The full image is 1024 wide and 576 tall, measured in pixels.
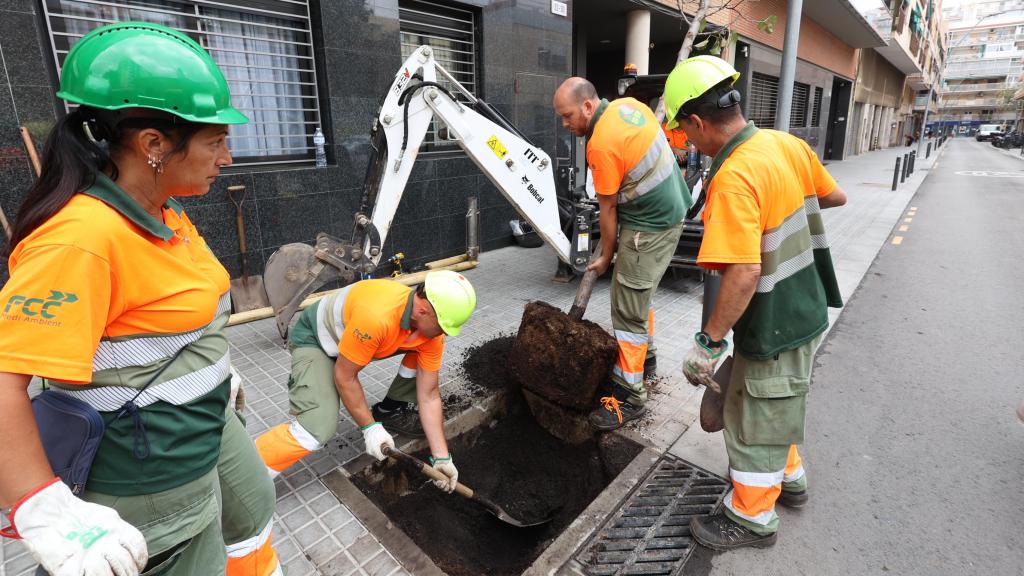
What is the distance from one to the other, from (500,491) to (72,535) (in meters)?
2.36

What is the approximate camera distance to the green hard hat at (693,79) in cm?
220

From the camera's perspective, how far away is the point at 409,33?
655 centimetres

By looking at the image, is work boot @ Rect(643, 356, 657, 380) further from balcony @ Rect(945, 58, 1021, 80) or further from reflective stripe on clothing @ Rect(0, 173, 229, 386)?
balcony @ Rect(945, 58, 1021, 80)

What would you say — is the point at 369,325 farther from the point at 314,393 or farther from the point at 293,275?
the point at 293,275

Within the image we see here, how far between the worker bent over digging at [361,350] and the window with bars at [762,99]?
1545 cm

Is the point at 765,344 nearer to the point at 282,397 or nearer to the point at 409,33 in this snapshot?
the point at 282,397

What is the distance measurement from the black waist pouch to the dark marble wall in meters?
4.10

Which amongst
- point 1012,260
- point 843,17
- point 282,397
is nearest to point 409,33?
point 282,397

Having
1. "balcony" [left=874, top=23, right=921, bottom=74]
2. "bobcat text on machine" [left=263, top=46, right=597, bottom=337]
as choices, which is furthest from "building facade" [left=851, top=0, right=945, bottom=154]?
"bobcat text on machine" [left=263, top=46, right=597, bottom=337]

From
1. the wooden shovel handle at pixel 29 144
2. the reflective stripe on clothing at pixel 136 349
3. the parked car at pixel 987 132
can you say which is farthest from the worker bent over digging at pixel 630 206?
the parked car at pixel 987 132

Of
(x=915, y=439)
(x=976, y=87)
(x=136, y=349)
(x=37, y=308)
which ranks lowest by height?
(x=915, y=439)

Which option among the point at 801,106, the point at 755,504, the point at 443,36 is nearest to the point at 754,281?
the point at 755,504

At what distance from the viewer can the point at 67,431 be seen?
120 centimetres

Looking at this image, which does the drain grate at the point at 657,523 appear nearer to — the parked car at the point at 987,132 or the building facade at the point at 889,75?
the building facade at the point at 889,75
